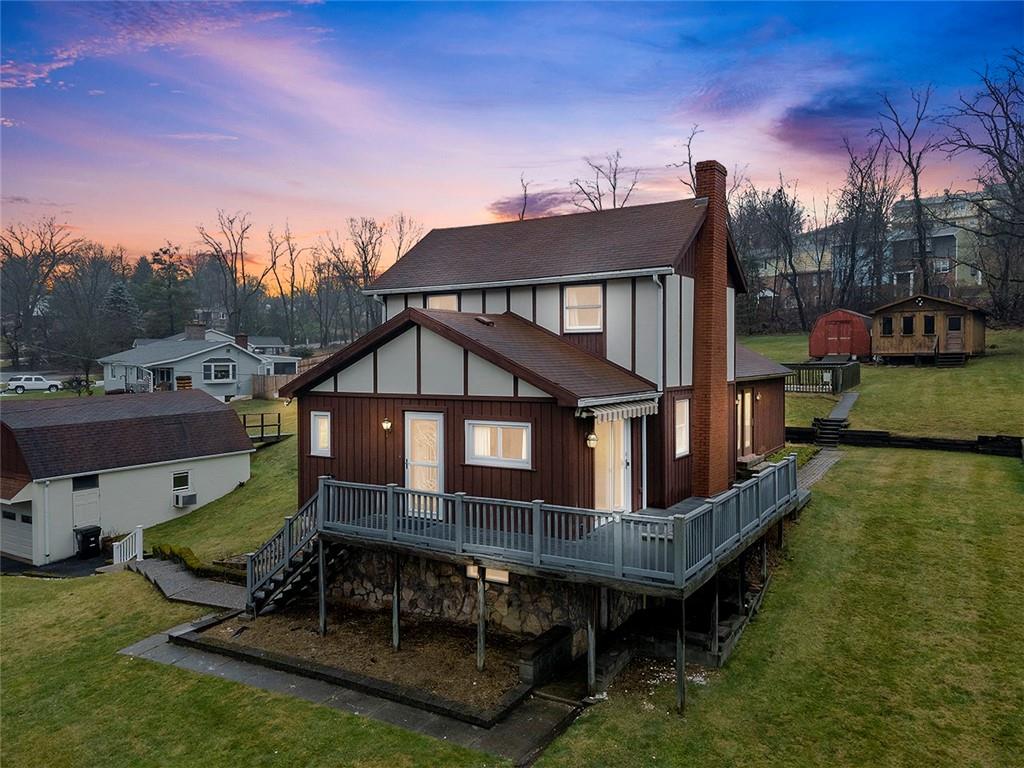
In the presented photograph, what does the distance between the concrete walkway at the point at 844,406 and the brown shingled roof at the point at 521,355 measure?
15.9 meters

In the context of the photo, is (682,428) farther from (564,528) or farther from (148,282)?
(148,282)

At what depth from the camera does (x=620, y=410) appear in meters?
12.3

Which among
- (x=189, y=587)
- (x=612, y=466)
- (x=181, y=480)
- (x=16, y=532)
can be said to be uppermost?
(x=612, y=466)

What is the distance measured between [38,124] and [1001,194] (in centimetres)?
6182

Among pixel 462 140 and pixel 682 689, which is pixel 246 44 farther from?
pixel 682 689

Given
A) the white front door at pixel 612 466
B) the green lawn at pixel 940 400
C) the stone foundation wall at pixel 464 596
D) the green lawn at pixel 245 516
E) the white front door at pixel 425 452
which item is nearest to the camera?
the stone foundation wall at pixel 464 596

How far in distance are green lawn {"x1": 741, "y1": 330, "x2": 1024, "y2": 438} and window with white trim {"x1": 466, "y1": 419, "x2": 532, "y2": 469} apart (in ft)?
60.4

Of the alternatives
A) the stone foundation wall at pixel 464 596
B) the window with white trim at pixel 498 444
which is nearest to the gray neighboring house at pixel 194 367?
the stone foundation wall at pixel 464 596

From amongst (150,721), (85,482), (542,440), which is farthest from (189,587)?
A: (542,440)

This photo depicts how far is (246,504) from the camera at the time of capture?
26.2 meters

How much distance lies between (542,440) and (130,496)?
2131 centimetres

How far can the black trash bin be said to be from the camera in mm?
23469

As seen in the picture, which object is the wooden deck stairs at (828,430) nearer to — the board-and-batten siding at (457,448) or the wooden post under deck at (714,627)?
the wooden post under deck at (714,627)

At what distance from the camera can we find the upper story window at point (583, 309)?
1476cm
